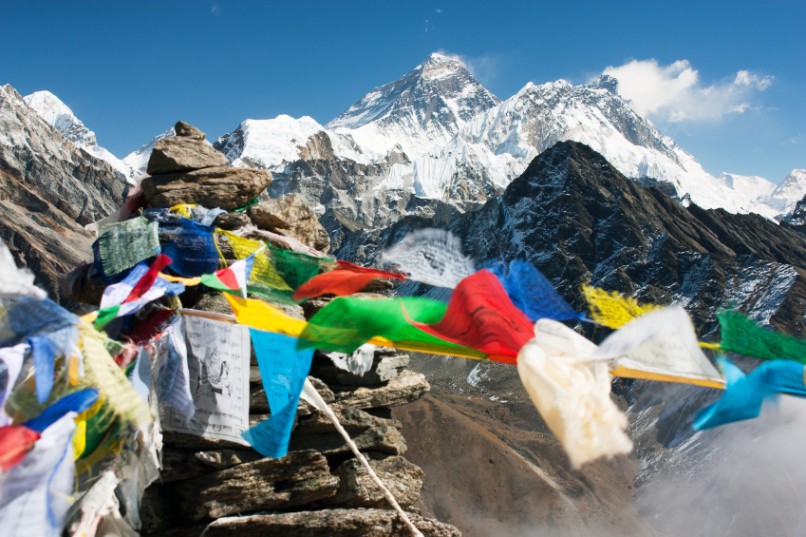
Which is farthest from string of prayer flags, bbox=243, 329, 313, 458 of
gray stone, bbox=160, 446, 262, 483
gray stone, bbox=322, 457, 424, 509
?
gray stone, bbox=322, 457, 424, 509

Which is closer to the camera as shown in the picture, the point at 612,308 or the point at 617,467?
the point at 612,308

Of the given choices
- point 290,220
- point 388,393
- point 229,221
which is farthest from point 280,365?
point 290,220

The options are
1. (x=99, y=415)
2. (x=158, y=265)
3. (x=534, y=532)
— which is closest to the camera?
(x=99, y=415)

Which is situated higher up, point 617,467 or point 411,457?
point 411,457

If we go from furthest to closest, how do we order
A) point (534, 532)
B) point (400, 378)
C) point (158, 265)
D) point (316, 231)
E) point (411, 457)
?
point (411, 457), point (534, 532), point (316, 231), point (400, 378), point (158, 265)

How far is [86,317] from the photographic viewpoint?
3.62 meters

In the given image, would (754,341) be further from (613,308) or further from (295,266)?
(295,266)

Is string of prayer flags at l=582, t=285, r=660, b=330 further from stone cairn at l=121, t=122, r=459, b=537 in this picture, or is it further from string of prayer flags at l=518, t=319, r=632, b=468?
stone cairn at l=121, t=122, r=459, b=537

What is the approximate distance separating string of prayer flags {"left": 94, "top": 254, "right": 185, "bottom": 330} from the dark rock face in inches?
2456

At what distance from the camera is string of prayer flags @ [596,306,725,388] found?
10.2 feet

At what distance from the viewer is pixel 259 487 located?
6.19 m

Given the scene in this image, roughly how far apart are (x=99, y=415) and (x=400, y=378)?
5.13 m

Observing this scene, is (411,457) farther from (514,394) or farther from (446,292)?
(446,292)

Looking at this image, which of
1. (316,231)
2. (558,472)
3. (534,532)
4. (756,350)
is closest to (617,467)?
(558,472)
